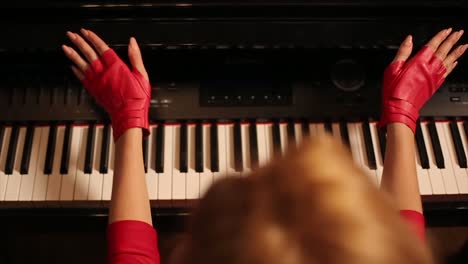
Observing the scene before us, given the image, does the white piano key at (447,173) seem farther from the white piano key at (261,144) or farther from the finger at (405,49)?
the white piano key at (261,144)

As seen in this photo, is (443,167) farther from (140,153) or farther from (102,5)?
(102,5)

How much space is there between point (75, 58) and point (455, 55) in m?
1.01

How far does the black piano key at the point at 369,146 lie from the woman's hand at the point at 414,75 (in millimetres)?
49

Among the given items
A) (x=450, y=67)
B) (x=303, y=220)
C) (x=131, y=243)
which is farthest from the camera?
(x=450, y=67)

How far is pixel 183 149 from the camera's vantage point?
1.21 m

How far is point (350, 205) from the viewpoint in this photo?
54 cm

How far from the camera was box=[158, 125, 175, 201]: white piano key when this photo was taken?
1174 mm

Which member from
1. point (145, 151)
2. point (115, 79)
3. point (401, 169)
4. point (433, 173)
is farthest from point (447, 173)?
point (115, 79)

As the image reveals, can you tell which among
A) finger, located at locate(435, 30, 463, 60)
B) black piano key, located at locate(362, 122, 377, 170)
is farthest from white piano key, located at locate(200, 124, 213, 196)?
finger, located at locate(435, 30, 463, 60)

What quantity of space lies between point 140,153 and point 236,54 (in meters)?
0.36

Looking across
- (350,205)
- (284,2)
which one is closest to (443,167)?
(284,2)

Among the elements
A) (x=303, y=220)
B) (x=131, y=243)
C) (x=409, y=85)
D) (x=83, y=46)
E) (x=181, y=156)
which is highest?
(x=83, y=46)

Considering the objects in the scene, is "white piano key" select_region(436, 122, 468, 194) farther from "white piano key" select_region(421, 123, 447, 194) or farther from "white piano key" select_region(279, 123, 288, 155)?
"white piano key" select_region(279, 123, 288, 155)

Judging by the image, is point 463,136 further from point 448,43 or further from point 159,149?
point 159,149
